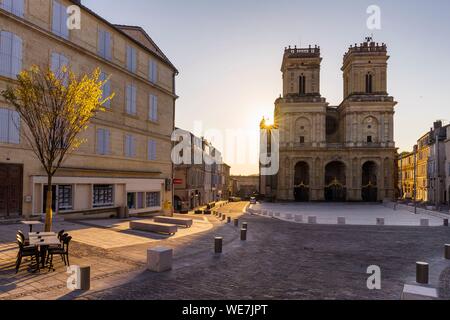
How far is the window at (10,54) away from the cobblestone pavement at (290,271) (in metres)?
15.2

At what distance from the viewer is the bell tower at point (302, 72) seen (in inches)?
2613

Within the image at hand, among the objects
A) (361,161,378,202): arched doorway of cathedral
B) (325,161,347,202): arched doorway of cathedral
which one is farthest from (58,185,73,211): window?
(361,161,378,202): arched doorway of cathedral

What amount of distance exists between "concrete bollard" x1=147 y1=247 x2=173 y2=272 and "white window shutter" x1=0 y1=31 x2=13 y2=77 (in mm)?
14664

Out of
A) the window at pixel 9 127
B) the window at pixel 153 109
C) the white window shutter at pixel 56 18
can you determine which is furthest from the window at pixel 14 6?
the window at pixel 153 109

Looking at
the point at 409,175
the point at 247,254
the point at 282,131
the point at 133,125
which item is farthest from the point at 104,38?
the point at 409,175

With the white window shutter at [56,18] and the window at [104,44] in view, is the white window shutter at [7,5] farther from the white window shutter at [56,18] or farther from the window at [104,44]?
the window at [104,44]

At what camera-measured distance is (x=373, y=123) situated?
63625mm

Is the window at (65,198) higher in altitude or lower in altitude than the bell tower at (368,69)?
lower

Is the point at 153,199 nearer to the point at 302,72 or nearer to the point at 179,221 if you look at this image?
the point at 179,221

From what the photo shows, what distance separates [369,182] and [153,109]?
49.6 m

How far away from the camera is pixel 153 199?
31.0m

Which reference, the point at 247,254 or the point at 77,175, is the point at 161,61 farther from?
the point at 247,254

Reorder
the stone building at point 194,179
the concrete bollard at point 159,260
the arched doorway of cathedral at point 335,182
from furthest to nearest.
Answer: the arched doorway of cathedral at point 335,182 → the stone building at point 194,179 → the concrete bollard at point 159,260

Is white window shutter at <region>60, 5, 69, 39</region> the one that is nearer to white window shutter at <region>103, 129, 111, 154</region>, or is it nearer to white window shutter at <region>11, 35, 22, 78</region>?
white window shutter at <region>11, 35, 22, 78</region>
